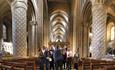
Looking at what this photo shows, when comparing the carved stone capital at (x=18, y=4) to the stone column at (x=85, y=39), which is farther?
the stone column at (x=85, y=39)

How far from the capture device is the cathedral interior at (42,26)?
15.1 m

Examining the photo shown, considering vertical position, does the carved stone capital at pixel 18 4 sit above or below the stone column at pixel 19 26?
above

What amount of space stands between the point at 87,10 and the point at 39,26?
16.7 feet

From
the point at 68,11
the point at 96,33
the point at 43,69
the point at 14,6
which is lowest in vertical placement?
the point at 43,69

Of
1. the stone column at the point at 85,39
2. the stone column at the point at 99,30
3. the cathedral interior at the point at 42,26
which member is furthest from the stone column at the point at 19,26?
the stone column at the point at 85,39

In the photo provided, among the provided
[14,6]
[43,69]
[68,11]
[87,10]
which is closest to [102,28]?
[43,69]

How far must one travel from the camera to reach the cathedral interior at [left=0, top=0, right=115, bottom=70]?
15.1m

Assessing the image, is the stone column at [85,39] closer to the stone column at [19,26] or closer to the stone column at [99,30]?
the stone column at [99,30]

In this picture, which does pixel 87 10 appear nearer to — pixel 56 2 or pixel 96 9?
pixel 96 9

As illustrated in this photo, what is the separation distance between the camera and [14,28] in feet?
49.4

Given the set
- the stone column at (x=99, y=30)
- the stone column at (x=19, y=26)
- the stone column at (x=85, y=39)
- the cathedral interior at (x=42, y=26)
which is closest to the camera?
the stone column at (x=19, y=26)

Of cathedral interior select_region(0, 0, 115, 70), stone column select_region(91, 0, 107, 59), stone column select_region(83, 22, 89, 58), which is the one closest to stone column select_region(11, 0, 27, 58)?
cathedral interior select_region(0, 0, 115, 70)

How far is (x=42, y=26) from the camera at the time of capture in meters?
29.5

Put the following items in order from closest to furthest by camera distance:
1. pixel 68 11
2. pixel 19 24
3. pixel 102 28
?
1. pixel 19 24
2. pixel 102 28
3. pixel 68 11
